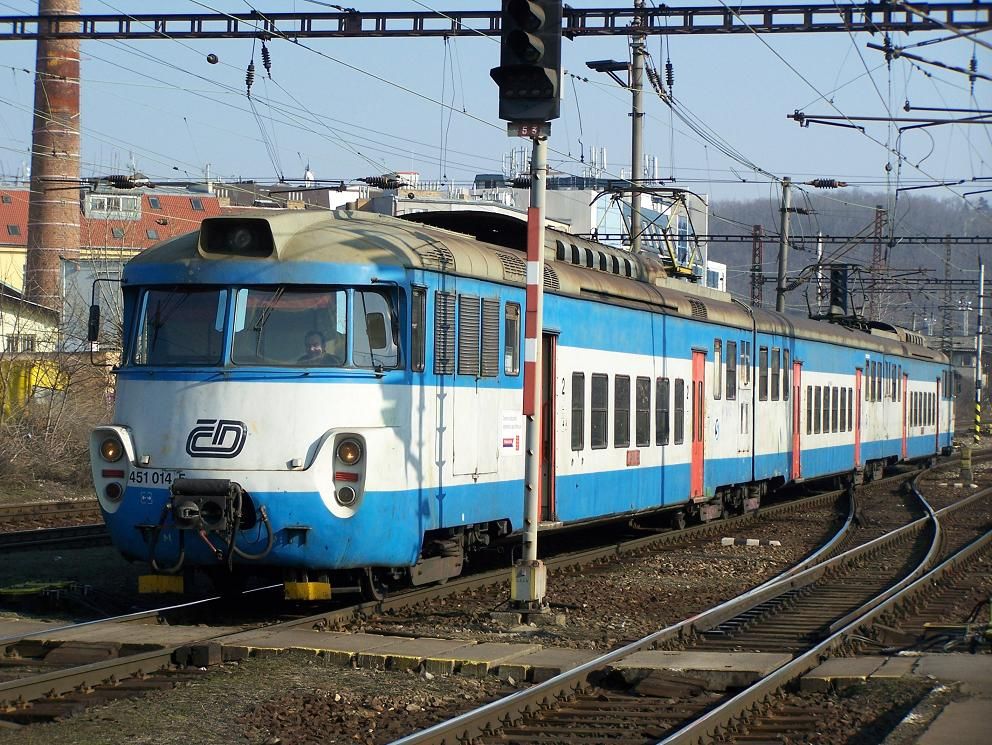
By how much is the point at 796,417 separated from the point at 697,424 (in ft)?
20.8

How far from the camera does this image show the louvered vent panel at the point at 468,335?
40.0 feet

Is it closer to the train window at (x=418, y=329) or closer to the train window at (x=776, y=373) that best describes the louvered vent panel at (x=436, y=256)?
the train window at (x=418, y=329)

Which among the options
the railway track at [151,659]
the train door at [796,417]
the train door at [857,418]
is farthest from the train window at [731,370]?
the train door at [857,418]

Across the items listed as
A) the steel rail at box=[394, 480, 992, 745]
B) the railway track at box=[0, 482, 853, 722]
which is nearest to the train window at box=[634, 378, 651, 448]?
the steel rail at box=[394, 480, 992, 745]

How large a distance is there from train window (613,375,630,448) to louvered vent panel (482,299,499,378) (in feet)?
12.1

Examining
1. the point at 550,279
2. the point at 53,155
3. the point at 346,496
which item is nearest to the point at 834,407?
the point at 550,279

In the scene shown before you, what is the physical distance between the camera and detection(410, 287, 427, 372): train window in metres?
11.4

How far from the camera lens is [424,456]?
456 inches

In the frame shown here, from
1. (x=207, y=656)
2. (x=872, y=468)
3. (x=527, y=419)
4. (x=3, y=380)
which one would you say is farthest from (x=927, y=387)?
(x=207, y=656)

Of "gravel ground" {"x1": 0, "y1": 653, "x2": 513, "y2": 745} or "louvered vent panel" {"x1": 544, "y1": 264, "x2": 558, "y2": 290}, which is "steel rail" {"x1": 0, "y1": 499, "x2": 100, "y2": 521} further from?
"gravel ground" {"x1": 0, "y1": 653, "x2": 513, "y2": 745}

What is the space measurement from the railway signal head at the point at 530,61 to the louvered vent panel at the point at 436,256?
1.19 metres

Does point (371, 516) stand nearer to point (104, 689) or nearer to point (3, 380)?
point (104, 689)

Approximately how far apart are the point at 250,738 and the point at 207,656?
2.03m

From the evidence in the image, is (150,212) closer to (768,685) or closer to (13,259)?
(13,259)
